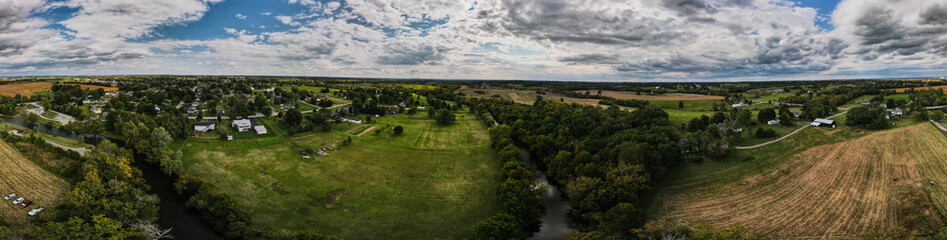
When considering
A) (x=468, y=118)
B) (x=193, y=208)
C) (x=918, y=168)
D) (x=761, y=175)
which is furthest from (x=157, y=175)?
(x=918, y=168)

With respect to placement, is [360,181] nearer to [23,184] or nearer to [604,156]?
[604,156]

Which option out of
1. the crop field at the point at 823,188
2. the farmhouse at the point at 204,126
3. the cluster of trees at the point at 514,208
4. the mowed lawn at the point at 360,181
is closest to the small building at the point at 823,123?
the crop field at the point at 823,188

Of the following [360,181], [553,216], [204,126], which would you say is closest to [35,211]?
[360,181]

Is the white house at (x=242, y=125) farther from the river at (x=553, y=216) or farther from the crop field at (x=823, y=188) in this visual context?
the crop field at (x=823, y=188)

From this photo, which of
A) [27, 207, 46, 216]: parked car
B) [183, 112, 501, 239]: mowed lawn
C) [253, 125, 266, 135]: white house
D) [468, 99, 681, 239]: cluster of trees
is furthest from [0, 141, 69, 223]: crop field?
[468, 99, 681, 239]: cluster of trees

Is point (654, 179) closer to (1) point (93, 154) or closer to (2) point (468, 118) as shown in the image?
(2) point (468, 118)

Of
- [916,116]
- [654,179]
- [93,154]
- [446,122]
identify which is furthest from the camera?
[446,122]

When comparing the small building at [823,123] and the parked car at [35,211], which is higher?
the small building at [823,123]
